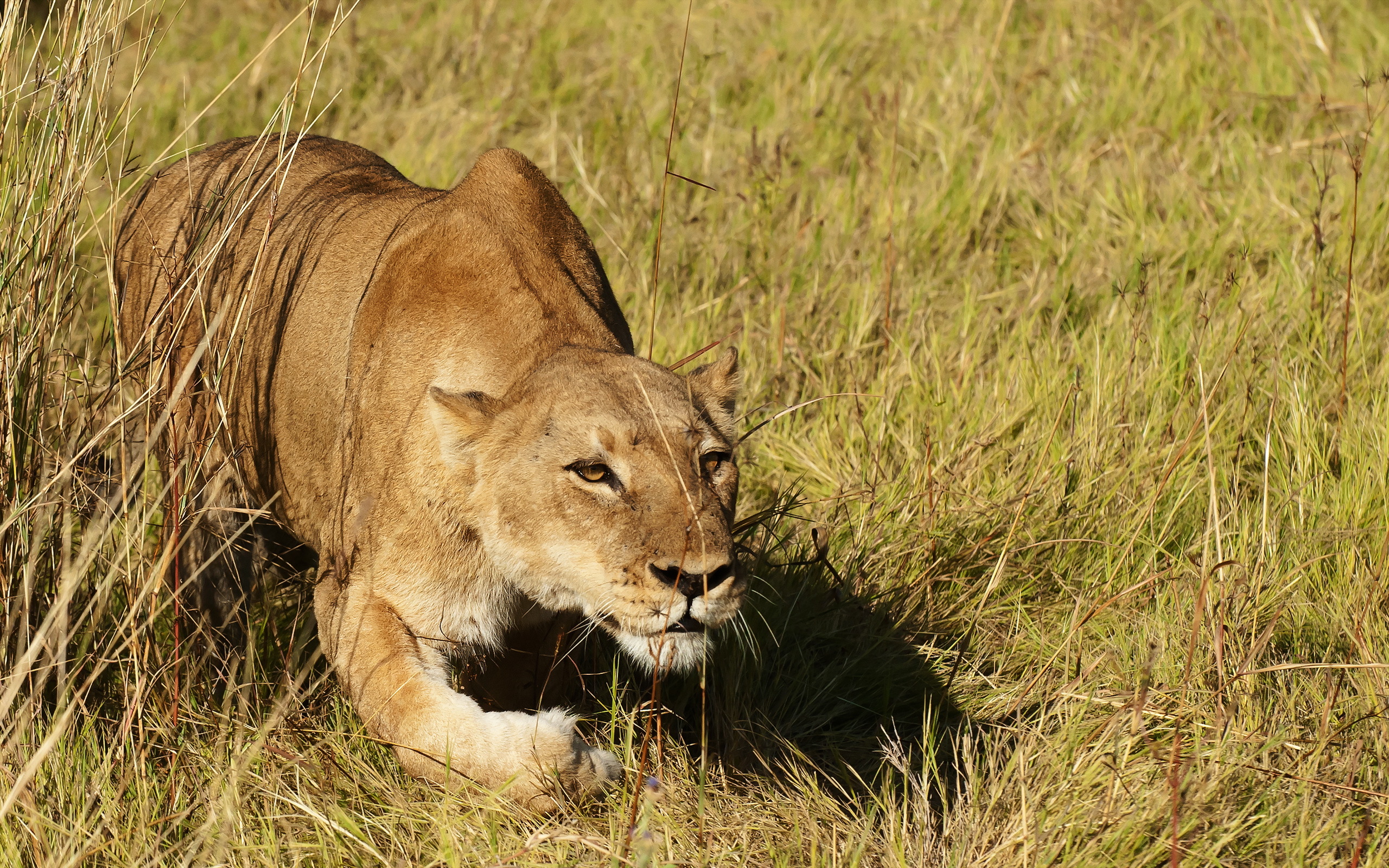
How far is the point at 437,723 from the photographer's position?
324 centimetres

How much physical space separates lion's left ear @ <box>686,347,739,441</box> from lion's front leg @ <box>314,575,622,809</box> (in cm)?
92

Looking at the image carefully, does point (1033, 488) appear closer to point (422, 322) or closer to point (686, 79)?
point (422, 322)

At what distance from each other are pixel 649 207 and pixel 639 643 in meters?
3.62

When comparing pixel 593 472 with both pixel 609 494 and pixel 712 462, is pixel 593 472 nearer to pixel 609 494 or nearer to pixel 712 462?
pixel 609 494

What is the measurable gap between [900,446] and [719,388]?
144 cm

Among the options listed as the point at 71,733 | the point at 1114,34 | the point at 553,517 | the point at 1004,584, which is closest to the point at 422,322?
the point at 553,517

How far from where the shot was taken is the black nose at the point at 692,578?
3.05 meters

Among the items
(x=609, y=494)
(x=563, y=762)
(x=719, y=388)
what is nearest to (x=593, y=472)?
(x=609, y=494)

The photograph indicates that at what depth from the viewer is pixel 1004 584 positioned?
14.4ft

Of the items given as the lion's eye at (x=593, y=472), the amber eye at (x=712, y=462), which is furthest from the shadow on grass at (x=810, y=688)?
the lion's eye at (x=593, y=472)

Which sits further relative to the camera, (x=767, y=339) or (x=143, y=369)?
(x=767, y=339)

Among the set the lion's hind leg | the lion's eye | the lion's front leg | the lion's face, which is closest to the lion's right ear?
the lion's face

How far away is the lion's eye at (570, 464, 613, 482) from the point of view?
323 centimetres

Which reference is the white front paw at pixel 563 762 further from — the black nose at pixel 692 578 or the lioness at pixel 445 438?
the black nose at pixel 692 578
